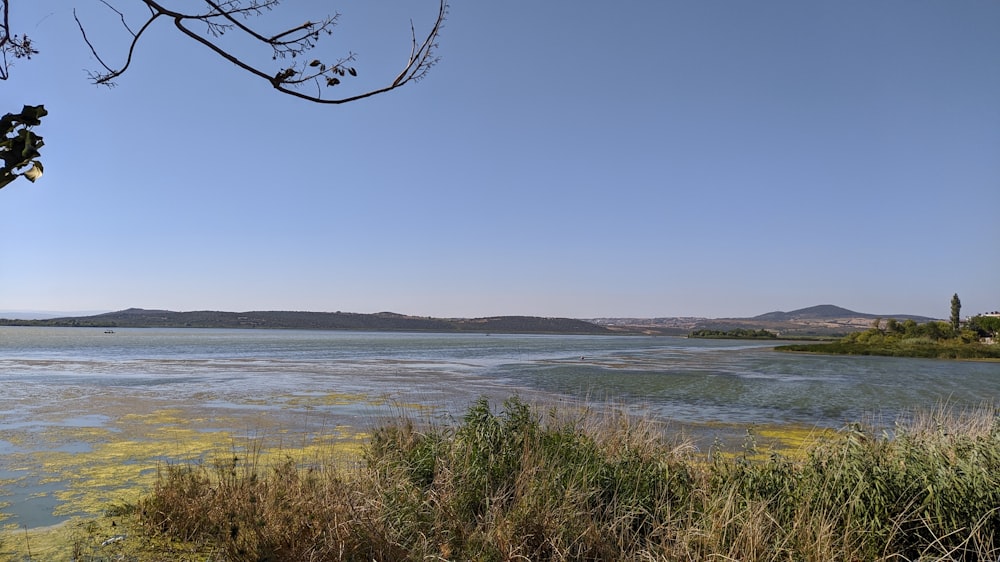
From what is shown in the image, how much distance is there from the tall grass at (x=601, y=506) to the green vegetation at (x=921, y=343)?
5099cm

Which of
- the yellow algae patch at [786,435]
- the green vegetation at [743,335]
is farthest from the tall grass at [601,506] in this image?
the green vegetation at [743,335]

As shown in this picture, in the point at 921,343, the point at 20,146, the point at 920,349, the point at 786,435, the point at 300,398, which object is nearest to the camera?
the point at 20,146

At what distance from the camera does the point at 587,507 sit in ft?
19.2

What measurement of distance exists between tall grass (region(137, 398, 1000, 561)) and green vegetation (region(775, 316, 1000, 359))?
51.0m

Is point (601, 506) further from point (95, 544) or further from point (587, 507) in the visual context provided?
point (95, 544)

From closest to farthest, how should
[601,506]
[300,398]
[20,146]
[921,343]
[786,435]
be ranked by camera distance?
1. [20,146]
2. [601,506]
3. [786,435]
4. [300,398]
5. [921,343]

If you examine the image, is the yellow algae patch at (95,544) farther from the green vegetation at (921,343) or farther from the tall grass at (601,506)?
the green vegetation at (921,343)

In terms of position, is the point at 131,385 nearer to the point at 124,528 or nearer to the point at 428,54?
the point at 124,528

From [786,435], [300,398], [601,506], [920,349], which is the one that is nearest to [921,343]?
[920,349]

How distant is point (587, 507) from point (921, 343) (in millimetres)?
62134

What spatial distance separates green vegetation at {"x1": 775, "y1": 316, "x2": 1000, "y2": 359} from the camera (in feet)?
160

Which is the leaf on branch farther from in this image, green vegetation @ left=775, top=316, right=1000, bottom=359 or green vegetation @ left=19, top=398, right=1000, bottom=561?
green vegetation @ left=775, top=316, right=1000, bottom=359

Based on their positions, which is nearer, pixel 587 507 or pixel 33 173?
pixel 33 173

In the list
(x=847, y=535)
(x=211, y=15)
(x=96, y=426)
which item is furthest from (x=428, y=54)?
(x=96, y=426)
